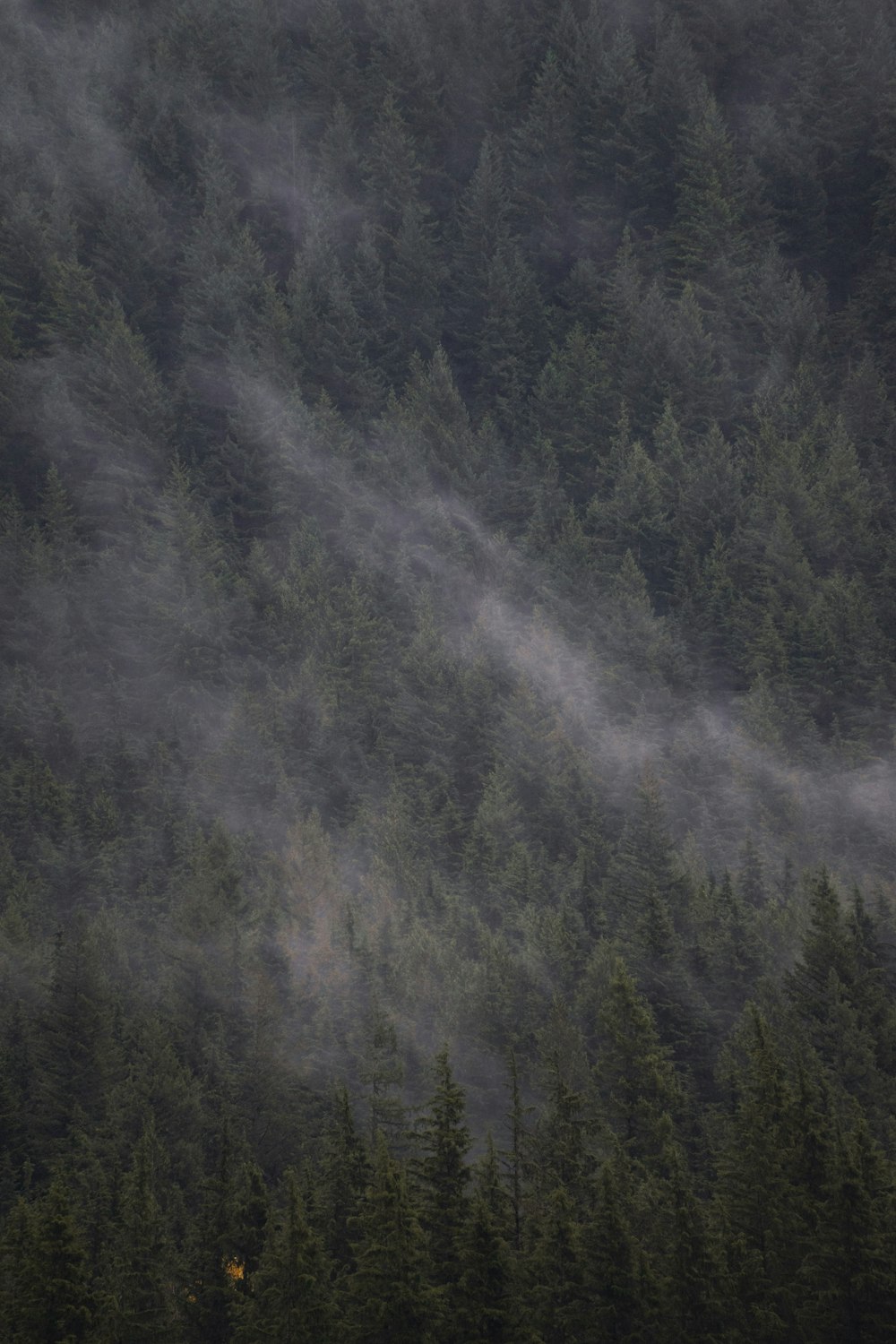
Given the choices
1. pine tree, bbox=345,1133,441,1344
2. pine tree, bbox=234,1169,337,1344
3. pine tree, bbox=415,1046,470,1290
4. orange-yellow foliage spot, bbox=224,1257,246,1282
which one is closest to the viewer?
pine tree, bbox=345,1133,441,1344

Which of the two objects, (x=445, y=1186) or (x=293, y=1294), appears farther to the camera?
(x=445, y=1186)

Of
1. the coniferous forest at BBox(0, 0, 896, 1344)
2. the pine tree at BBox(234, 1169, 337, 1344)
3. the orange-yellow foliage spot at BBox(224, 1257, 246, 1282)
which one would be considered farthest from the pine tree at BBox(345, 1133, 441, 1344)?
the orange-yellow foliage spot at BBox(224, 1257, 246, 1282)

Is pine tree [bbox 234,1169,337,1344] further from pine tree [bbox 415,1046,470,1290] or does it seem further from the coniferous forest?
pine tree [bbox 415,1046,470,1290]

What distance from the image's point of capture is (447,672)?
167 ft

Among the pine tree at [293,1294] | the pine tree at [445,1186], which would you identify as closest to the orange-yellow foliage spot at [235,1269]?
the pine tree at [293,1294]

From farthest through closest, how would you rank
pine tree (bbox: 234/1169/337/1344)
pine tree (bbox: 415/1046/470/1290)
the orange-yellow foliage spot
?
1. the orange-yellow foliage spot
2. pine tree (bbox: 415/1046/470/1290)
3. pine tree (bbox: 234/1169/337/1344)

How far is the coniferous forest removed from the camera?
30391 mm

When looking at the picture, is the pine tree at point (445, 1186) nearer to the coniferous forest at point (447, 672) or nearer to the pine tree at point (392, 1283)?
the coniferous forest at point (447, 672)

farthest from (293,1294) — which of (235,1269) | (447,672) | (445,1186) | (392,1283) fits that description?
(447,672)

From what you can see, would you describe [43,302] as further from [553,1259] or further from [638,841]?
[553,1259]

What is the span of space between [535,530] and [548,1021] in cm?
2228

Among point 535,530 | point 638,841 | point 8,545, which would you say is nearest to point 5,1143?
point 638,841

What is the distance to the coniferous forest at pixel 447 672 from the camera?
30391 mm

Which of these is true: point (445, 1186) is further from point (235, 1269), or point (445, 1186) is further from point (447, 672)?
point (447, 672)
